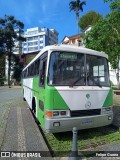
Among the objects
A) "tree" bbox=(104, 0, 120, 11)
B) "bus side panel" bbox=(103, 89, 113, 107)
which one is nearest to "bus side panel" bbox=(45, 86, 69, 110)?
"bus side panel" bbox=(103, 89, 113, 107)

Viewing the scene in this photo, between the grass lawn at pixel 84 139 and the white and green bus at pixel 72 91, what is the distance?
434mm

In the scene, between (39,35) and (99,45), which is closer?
(99,45)

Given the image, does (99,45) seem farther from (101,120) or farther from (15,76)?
(15,76)

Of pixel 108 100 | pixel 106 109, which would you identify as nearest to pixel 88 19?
pixel 108 100

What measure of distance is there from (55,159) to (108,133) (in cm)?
286

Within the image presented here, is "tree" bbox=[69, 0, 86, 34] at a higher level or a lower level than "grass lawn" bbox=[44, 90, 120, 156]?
higher

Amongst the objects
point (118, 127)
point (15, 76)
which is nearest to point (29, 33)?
point (15, 76)

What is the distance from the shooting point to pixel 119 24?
53.2 feet

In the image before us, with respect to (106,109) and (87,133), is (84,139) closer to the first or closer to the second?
(87,133)

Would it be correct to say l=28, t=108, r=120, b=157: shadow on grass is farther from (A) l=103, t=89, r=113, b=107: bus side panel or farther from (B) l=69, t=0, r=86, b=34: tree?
(B) l=69, t=0, r=86, b=34: tree

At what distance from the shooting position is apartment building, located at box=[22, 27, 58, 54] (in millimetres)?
137375

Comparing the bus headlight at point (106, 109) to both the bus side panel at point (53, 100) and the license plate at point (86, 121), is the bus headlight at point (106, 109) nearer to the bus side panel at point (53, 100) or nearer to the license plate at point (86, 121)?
the license plate at point (86, 121)

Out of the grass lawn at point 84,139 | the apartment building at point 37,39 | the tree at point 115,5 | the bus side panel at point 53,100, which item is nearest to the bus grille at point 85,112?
the bus side panel at point 53,100

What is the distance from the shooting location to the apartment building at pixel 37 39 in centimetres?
13738
